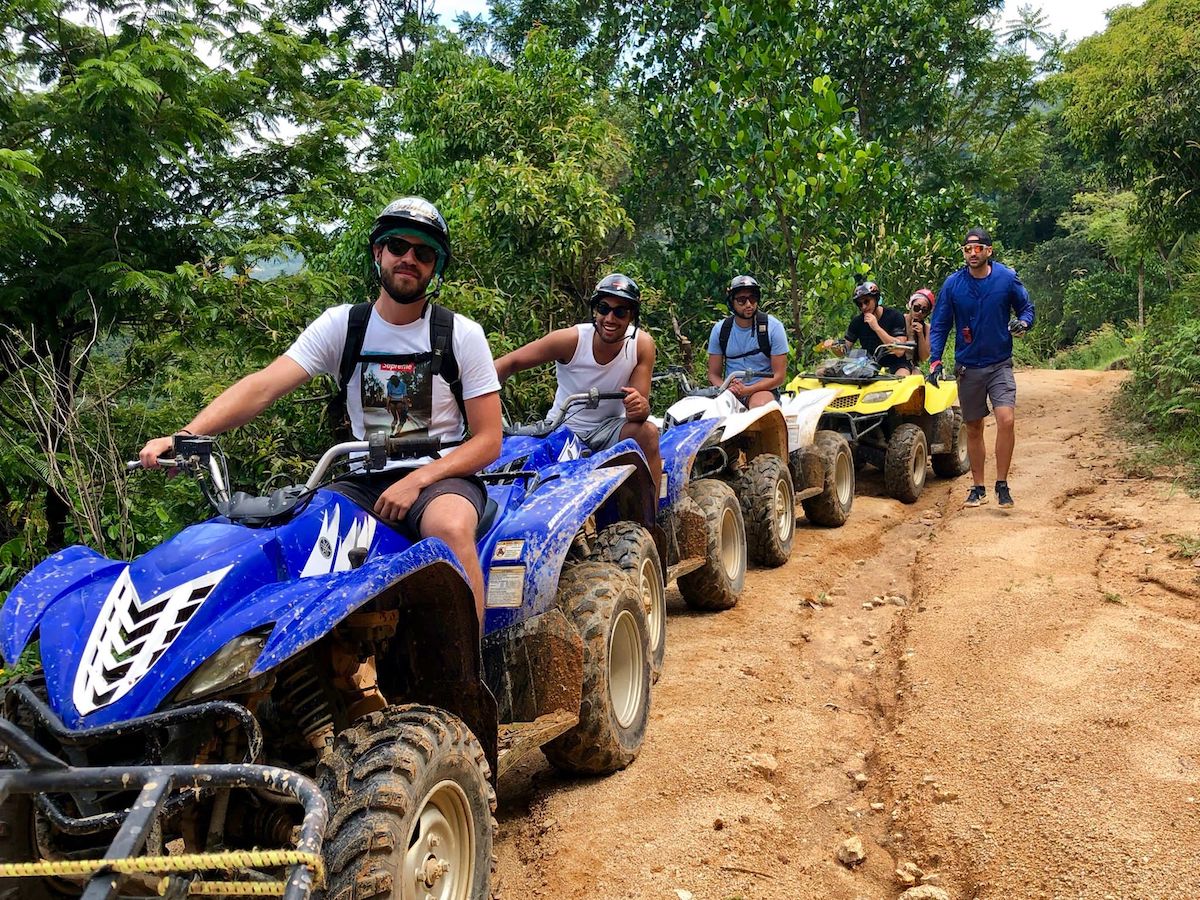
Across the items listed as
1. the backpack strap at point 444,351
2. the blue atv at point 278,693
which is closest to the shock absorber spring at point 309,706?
the blue atv at point 278,693

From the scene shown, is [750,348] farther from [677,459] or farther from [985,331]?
[677,459]

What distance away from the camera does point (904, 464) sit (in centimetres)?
964

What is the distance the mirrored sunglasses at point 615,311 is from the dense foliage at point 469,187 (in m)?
3.24

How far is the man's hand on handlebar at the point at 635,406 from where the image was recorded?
5363 mm

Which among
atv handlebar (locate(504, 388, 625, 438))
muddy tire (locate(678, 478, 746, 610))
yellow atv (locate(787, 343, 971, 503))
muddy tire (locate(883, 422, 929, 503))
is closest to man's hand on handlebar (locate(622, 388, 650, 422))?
atv handlebar (locate(504, 388, 625, 438))

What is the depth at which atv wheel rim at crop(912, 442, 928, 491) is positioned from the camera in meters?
9.80

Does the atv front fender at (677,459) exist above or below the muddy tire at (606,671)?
above

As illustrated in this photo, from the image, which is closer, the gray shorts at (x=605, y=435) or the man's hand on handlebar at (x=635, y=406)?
the man's hand on handlebar at (x=635, y=406)

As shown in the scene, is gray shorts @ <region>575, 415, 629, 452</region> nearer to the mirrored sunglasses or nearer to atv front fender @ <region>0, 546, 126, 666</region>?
the mirrored sunglasses

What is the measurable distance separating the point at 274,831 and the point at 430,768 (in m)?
0.41

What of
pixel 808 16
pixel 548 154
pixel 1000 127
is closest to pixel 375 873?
pixel 548 154

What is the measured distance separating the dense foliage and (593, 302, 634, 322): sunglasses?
3239mm

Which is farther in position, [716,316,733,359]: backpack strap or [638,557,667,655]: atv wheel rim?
[716,316,733,359]: backpack strap

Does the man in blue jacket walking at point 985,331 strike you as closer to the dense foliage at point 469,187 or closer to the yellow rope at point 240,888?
the dense foliage at point 469,187
